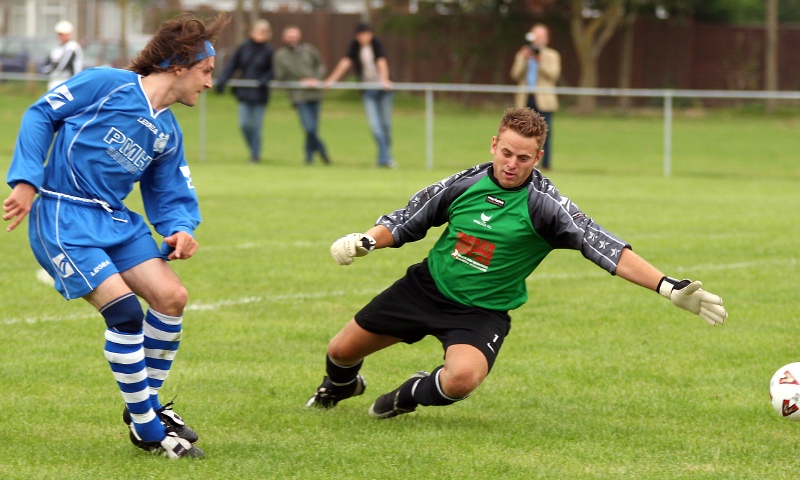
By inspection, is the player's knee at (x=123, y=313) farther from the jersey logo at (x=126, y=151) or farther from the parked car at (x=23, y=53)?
the parked car at (x=23, y=53)

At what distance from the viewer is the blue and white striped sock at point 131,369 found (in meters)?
4.75

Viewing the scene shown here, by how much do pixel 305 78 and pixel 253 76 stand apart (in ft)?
2.89

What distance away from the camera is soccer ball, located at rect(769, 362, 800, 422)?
5.32m

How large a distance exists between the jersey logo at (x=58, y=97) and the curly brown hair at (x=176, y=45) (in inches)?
13.9

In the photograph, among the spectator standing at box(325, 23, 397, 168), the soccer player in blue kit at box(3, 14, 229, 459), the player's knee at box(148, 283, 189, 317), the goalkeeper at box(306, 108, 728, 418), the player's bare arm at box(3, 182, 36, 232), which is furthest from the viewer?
the spectator standing at box(325, 23, 397, 168)

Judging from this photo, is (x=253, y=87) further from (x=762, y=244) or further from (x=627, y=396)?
(x=627, y=396)

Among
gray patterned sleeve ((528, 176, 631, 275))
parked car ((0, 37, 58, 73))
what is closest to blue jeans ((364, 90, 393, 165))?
gray patterned sleeve ((528, 176, 631, 275))

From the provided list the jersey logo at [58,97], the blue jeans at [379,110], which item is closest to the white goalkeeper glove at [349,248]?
the jersey logo at [58,97]

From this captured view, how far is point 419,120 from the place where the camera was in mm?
30094

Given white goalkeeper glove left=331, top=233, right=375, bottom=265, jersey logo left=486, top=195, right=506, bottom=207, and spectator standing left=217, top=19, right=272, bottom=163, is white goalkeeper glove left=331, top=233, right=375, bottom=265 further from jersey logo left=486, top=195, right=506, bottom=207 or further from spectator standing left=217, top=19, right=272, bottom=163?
spectator standing left=217, top=19, right=272, bottom=163

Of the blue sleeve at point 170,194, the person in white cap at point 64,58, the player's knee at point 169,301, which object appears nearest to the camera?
the player's knee at point 169,301

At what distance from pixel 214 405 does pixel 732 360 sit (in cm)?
300

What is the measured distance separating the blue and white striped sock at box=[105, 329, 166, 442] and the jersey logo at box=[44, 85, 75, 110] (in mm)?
911

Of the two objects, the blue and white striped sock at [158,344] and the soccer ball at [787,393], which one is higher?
the blue and white striped sock at [158,344]
